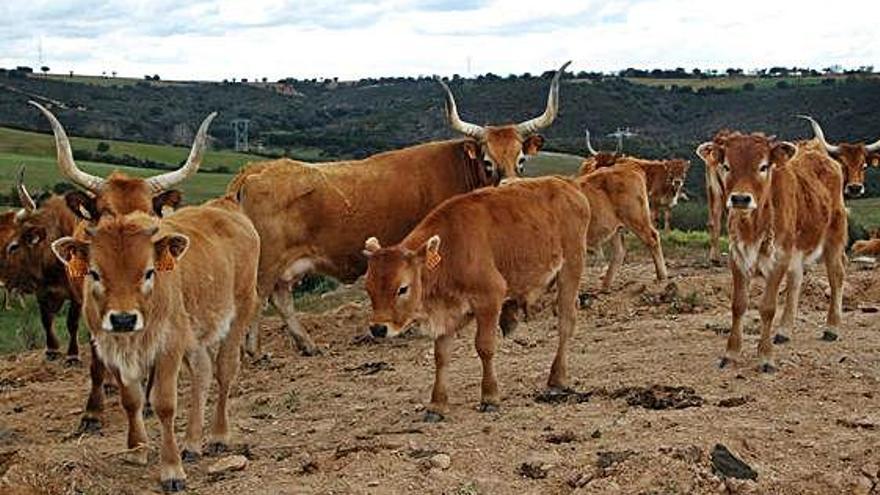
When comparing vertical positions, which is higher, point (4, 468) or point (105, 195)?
point (105, 195)

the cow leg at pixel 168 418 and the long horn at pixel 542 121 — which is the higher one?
the long horn at pixel 542 121

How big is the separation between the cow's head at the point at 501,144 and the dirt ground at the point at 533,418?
201 centimetres

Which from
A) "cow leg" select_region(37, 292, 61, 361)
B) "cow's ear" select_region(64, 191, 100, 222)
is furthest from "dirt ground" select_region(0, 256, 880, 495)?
"cow's ear" select_region(64, 191, 100, 222)

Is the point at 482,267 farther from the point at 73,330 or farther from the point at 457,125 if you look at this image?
the point at 73,330

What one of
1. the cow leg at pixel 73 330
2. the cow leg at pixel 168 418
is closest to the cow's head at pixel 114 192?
the cow leg at pixel 168 418

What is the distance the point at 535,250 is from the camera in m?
10.3

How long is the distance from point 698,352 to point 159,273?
604 cm

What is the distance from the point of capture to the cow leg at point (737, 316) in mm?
11070

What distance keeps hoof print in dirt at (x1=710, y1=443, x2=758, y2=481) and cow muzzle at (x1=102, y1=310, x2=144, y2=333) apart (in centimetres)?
410

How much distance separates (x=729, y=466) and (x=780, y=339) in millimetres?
4558

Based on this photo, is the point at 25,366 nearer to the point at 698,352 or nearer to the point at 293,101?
the point at 698,352

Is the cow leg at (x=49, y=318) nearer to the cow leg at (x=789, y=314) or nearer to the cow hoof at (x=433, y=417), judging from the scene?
the cow hoof at (x=433, y=417)

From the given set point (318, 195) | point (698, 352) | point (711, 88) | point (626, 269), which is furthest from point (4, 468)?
A: point (711, 88)

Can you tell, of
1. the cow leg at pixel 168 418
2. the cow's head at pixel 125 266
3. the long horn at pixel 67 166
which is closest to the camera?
the cow's head at pixel 125 266
